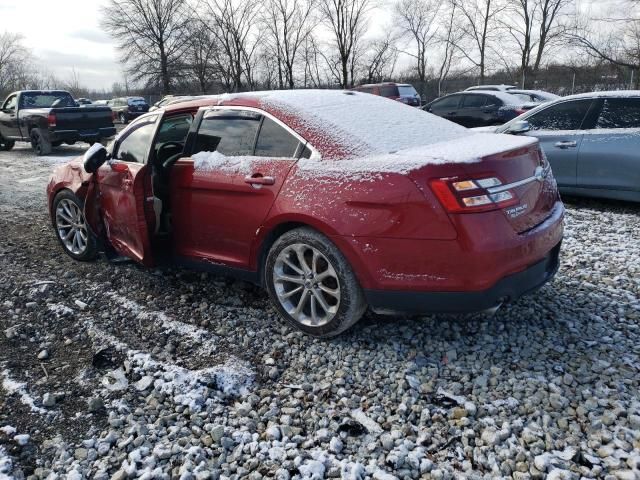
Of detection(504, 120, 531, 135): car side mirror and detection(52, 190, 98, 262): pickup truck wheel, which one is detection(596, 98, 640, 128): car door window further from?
detection(52, 190, 98, 262): pickup truck wheel

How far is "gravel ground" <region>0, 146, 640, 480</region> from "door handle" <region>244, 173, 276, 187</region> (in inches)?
37.5

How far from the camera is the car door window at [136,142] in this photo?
3961 mm

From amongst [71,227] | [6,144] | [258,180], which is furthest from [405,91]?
[258,180]

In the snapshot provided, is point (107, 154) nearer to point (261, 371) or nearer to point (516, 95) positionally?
point (261, 371)

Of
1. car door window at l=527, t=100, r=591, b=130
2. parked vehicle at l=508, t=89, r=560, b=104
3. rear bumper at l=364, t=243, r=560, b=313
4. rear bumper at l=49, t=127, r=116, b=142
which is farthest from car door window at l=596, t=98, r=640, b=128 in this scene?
rear bumper at l=49, t=127, r=116, b=142

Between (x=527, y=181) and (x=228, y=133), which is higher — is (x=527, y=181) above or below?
below

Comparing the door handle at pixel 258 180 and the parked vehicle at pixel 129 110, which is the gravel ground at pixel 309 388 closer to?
the door handle at pixel 258 180

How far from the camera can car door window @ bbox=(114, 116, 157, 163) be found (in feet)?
13.0

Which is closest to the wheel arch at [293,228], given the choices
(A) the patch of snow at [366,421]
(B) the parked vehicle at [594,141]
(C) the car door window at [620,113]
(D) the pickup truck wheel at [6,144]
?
(A) the patch of snow at [366,421]

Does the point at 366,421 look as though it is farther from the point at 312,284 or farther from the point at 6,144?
the point at 6,144

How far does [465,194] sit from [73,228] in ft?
12.6

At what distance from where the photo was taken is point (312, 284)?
3092 millimetres

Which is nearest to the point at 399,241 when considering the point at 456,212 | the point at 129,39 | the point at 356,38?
the point at 456,212

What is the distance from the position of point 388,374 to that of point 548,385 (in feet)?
2.68
